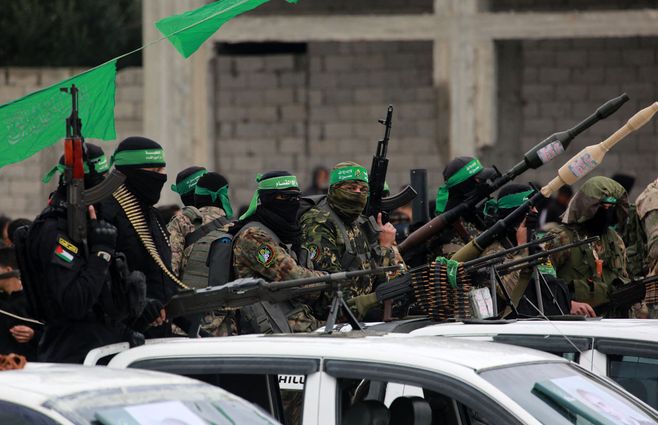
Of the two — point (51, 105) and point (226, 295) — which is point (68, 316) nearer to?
point (226, 295)

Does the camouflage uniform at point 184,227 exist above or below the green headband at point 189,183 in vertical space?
below

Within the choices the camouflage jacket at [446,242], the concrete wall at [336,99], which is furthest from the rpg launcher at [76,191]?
the concrete wall at [336,99]

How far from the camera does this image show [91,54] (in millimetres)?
27703

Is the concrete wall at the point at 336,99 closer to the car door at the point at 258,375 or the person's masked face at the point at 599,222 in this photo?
the person's masked face at the point at 599,222

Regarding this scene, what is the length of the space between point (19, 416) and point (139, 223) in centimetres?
281

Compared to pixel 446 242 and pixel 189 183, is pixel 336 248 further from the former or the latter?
pixel 189 183

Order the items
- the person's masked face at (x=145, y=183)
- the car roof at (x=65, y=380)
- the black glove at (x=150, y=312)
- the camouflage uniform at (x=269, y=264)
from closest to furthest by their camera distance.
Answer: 1. the car roof at (x=65, y=380)
2. the black glove at (x=150, y=312)
3. the person's masked face at (x=145, y=183)
4. the camouflage uniform at (x=269, y=264)

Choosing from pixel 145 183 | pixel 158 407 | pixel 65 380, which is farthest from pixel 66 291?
pixel 158 407

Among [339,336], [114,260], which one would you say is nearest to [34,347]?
[114,260]

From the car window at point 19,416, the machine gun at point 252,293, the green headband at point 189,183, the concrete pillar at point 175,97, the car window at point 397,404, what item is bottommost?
the car window at point 397,404

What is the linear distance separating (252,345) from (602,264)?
4487mm

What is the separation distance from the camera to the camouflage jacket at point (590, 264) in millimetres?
9539

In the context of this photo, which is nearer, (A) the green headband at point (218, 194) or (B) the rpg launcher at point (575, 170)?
(B) the rpg launcher at point (575, 170)

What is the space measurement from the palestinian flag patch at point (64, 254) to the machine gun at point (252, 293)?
526mm
